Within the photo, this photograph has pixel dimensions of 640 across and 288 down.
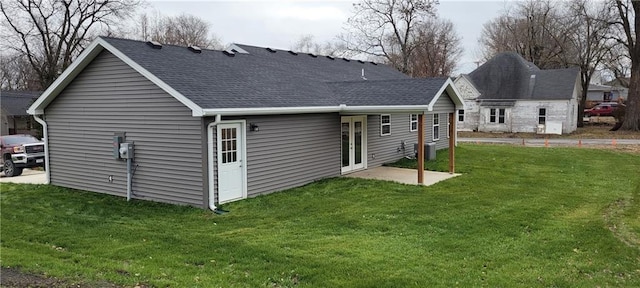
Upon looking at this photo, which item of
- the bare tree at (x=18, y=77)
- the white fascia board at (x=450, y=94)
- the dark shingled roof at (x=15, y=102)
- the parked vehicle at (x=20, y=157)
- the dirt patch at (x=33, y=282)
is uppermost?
the bare tree at (x=18, y=77)

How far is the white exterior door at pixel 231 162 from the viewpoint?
416 inches

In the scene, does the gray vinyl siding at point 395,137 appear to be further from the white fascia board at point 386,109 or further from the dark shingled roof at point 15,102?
the dark shingled roof at point 15,102

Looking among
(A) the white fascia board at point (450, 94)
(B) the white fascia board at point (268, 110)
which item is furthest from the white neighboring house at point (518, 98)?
(B) the white fascia board at point (268, 110)

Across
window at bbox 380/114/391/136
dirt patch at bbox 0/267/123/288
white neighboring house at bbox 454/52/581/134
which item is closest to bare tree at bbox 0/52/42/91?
white neighboring house at bbox 454/52/581/134

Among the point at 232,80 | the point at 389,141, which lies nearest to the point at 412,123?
the point at 389,141

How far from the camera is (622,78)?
4784 cm

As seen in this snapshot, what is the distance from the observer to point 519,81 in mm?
33875

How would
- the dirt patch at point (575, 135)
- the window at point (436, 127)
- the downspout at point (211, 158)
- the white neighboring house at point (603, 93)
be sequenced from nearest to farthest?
the downspout at point (211, 158), the window at point (436, 127), the dirt patch at point (575, 135), the white neighboring house at point (603, 93)

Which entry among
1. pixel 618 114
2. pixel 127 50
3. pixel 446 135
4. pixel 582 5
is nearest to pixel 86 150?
pixel 127 50

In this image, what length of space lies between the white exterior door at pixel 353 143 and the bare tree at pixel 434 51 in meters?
29.0

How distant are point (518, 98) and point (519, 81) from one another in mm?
1556

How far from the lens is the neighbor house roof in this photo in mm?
10531

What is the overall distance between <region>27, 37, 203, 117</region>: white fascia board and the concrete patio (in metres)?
5.96

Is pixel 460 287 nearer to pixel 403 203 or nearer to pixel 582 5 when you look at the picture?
pixel 403 203
